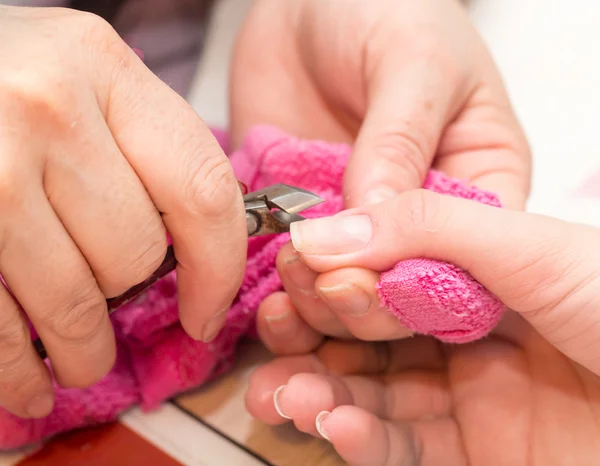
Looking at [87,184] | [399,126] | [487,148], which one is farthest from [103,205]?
[487,148]

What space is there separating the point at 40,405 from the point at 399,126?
1.13 feet

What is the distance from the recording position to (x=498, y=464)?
1.46ft

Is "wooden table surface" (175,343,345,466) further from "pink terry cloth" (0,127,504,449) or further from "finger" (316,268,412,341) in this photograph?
"finger" (316,268,412,341)

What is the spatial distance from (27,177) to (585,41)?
648 millimetres

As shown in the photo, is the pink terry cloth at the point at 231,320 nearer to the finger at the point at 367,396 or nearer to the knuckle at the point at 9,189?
the finger at the point at 367,396

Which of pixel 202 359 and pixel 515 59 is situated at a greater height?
pixel 515 59

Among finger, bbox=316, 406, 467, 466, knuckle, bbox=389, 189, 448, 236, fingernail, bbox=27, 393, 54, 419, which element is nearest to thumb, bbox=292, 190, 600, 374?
knuckle, bbox=389, 189, 448, 236

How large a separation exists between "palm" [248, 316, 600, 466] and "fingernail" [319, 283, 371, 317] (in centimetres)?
6

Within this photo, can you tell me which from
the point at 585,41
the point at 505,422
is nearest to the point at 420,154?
the point at 505,422

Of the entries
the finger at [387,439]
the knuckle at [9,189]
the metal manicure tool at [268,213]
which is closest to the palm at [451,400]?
the finger at [387,439]

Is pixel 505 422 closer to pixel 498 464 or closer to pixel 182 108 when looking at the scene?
pixel 498 464

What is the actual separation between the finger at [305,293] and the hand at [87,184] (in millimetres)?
40

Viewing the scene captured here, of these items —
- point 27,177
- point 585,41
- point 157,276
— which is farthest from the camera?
point 585,41

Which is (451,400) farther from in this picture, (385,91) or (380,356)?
(385,91)
